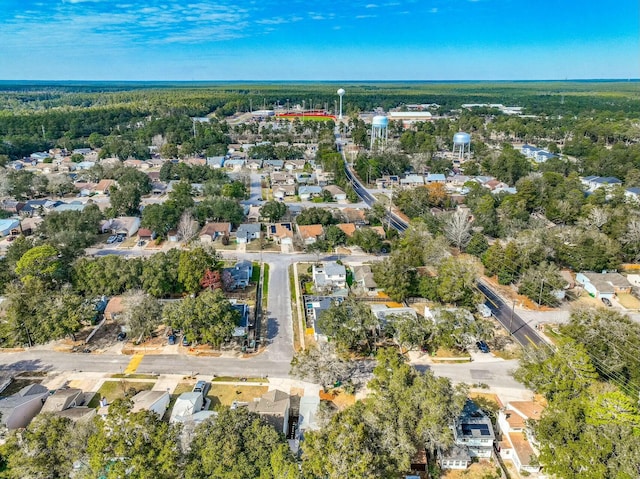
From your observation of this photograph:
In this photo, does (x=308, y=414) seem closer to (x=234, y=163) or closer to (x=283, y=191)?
(x=283, y=191)

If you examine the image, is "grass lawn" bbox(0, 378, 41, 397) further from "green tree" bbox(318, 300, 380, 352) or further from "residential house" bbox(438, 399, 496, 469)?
"residential house" bbox(438, 399, 496, 469)

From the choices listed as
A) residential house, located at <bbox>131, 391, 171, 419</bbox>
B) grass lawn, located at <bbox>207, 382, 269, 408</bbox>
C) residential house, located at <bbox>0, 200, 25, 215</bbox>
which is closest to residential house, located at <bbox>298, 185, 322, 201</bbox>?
residential house, located at <bbox>0, 200, 25, 215</bbox>

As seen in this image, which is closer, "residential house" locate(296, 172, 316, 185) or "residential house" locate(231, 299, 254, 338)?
"residential house" locate(231, 299, 254, 338)

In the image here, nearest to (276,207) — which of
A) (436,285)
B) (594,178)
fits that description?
(436,285)

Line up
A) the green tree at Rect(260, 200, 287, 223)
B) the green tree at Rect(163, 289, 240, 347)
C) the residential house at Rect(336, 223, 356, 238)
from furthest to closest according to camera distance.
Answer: the green tree at Rect(260, 200, 287, 223), the residential house at Rect(336, 223, 356, 238), the green tree at Rect(163, 289, 240, 347)

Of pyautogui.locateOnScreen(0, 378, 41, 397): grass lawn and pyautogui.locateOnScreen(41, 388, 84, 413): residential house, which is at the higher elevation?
pyautogui.locateOnScreen(41, 388, 84, 413): residential house

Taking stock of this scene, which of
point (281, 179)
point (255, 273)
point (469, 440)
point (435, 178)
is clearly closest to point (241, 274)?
point (255, 273)

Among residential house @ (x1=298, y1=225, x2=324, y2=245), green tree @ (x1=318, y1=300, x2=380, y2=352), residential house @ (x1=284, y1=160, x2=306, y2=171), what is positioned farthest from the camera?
residential house @ (x1=284, y1=160, x2=306, y2=171)
